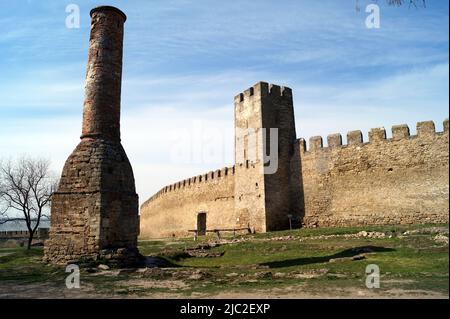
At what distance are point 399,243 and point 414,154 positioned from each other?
749cm

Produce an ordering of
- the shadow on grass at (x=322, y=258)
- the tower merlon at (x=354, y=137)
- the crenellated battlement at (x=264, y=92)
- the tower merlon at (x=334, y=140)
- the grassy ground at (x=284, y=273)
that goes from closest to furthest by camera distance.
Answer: the grassy ground at (x=284, y=273)
the shadow on grass at (x=322, y=258)
the tower merlon at (x=354, y=137)
the tower merlon at (x=334, y=140)
the crenellated battlement at (x=264, y=92)

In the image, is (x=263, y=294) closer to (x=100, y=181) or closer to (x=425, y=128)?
(x=100, y=181)

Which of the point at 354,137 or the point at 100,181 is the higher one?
the point at 354,137

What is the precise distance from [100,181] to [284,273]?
20.3ft

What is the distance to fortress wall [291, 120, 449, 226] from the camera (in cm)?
1692

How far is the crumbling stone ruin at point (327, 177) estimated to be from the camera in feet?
56.4

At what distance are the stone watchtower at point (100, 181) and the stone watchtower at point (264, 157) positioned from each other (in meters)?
10.2

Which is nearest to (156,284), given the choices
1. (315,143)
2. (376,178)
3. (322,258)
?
(322,258)

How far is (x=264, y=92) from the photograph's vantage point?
21812mm

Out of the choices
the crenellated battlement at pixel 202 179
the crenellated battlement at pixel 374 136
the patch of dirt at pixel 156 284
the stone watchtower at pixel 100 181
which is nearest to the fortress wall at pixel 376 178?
the crenellated battlement at pixel 374 136

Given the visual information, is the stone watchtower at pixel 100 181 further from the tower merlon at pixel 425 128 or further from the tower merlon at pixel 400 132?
the tower merlon at pixel 425 128

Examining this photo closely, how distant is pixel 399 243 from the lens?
11703 millimetres

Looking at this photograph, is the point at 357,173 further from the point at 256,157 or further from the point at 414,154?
the point at 256,157
